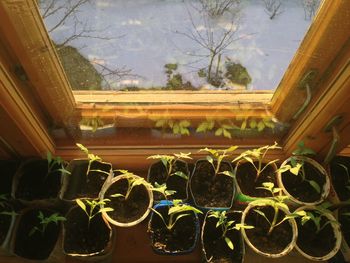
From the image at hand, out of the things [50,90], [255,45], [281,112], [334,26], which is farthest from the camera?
[281,112]

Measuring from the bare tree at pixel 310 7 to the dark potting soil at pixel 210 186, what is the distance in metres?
0.65

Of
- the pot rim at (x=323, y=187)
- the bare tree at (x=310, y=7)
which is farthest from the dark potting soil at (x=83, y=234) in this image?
the bare tree at (x=310, y=7)

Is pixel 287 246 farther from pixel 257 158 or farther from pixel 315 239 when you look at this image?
pixel 257 158

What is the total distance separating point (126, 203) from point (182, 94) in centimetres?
47

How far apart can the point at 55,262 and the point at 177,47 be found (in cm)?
92

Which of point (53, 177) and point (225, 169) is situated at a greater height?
point (225, 169)

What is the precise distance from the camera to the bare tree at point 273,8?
1.09 metres

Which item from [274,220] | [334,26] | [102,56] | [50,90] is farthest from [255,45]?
[50,90]

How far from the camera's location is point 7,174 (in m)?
1.51

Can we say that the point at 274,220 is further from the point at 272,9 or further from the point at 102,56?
the point at 102,56

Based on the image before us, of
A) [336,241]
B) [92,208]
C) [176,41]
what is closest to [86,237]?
[92,208]

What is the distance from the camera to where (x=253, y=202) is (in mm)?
1372

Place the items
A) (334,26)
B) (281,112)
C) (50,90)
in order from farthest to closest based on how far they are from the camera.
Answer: (281,112), (50,90), (334,26)

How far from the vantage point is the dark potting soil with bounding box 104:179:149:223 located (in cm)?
141
